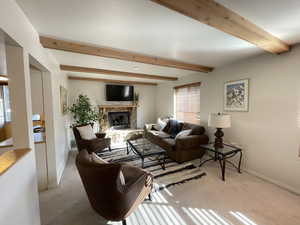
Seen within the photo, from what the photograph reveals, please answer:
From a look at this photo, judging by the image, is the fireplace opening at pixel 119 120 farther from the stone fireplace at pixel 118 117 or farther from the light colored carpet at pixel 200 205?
the light colored carpet at pixel 200 205

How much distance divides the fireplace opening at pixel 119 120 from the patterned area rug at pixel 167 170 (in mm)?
1883

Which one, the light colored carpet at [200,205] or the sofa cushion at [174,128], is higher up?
the sofa cushion at [174,128]

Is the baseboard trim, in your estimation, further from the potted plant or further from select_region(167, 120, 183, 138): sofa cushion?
the potted plant

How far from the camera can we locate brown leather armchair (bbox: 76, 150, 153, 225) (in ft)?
4.13

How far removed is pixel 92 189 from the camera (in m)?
1.42

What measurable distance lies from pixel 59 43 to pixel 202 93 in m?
3.34

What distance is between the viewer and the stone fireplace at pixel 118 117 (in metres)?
5.13

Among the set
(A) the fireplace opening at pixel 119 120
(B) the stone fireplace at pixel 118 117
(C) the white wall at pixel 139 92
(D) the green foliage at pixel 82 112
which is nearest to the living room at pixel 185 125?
(D) the green foliage at pixel 82 112

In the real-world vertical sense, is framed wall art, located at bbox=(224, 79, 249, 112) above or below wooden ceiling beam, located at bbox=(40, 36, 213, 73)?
below

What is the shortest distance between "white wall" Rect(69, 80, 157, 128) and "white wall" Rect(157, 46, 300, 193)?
11.1 feet

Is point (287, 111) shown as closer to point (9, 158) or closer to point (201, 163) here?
point (201, 163)

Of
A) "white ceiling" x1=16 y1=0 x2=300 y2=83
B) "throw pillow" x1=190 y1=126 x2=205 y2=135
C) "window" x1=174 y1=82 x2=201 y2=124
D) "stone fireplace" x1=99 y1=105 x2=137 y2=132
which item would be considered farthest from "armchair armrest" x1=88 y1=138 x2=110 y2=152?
"window" x1=174 y1=82 x2=201 y2=124

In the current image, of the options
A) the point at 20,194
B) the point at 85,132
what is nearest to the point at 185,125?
the point at 85,132

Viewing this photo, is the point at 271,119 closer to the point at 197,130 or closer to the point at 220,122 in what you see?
the point at 220,122
